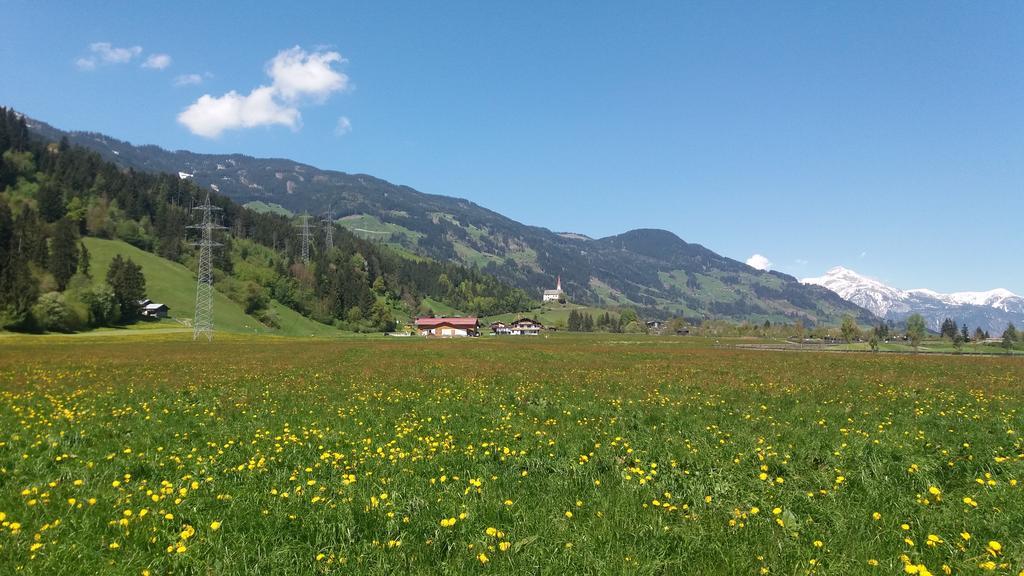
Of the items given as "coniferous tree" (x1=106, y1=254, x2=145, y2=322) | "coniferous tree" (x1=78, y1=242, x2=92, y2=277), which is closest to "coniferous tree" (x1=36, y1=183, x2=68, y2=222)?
"coniferous tree" (x1=78, y1=242, x2=92, y2=277)

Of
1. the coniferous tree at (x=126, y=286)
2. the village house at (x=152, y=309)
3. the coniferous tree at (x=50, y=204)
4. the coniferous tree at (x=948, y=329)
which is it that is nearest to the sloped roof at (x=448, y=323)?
the village house at (x=152, y=309)

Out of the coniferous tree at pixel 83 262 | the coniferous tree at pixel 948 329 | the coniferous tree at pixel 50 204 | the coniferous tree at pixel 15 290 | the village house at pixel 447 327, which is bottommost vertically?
the village house at pixel 447 327

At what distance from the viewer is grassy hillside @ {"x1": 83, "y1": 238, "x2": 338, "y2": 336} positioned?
12888 centimetres

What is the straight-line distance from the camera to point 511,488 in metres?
7.99

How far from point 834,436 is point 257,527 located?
39.4 ft

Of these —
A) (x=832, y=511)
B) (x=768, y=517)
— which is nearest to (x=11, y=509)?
(x=768, y=517)

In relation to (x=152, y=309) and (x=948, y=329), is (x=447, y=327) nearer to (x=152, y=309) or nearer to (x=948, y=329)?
(x=152, y=309)

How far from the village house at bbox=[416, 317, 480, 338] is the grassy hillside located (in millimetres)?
37060

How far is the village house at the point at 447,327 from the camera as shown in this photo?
590ft

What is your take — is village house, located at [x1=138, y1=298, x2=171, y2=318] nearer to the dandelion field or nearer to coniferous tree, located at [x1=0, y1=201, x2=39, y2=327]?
coniferous tree, located at [x1=0, y1=201, x2=39, y2=327]

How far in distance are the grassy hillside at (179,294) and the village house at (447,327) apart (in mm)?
37060

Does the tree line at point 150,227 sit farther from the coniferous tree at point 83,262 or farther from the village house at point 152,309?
the village house at point 152,309

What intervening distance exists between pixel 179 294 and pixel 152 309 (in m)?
18.6

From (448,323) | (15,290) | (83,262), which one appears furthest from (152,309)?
(448,323)
